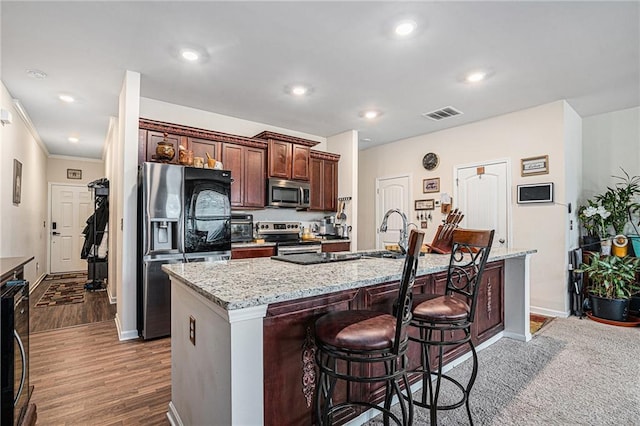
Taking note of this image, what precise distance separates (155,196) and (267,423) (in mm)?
2452

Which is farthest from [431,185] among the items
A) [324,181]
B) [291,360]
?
[291,360]

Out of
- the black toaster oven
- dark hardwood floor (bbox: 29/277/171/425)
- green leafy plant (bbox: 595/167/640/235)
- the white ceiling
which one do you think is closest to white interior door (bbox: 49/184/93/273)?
the white ceiling

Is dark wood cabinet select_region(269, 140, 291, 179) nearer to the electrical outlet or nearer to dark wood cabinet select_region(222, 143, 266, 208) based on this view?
dark wood cabinet select_region(222, 143, 266, 208)

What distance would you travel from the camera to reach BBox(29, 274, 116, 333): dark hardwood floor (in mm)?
3562

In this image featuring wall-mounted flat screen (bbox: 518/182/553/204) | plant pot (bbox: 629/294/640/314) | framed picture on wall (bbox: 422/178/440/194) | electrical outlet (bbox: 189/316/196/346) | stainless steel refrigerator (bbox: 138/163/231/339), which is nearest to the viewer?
electrical outlet (bbox: 189/316/196/346)

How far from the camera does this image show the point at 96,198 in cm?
557

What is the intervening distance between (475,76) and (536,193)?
1849mm

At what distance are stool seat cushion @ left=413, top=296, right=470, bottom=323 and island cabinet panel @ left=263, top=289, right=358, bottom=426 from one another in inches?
20.2

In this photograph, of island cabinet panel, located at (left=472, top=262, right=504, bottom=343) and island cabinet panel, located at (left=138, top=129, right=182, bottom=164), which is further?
island cabinet panel, located at (left=138, top=129, right=182, bottom=164)

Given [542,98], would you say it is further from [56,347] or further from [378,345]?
[56,347]

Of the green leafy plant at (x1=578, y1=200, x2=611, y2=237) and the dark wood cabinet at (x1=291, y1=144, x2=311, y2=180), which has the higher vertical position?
the dark wood cabinet at (x1=291, y1=144, x2=311, y2=180)

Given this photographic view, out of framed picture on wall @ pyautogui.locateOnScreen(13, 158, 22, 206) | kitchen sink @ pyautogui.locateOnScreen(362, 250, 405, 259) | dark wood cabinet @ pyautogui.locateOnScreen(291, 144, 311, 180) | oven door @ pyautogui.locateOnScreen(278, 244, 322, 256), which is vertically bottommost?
oven door @ pyautogui.locateOnScreen(278, 244, 322, 256)

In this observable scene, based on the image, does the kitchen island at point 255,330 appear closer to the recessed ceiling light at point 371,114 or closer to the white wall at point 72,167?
the recessed ceiling light at point 371,114

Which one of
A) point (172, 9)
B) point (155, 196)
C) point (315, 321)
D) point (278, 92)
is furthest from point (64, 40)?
point (315, 321)
